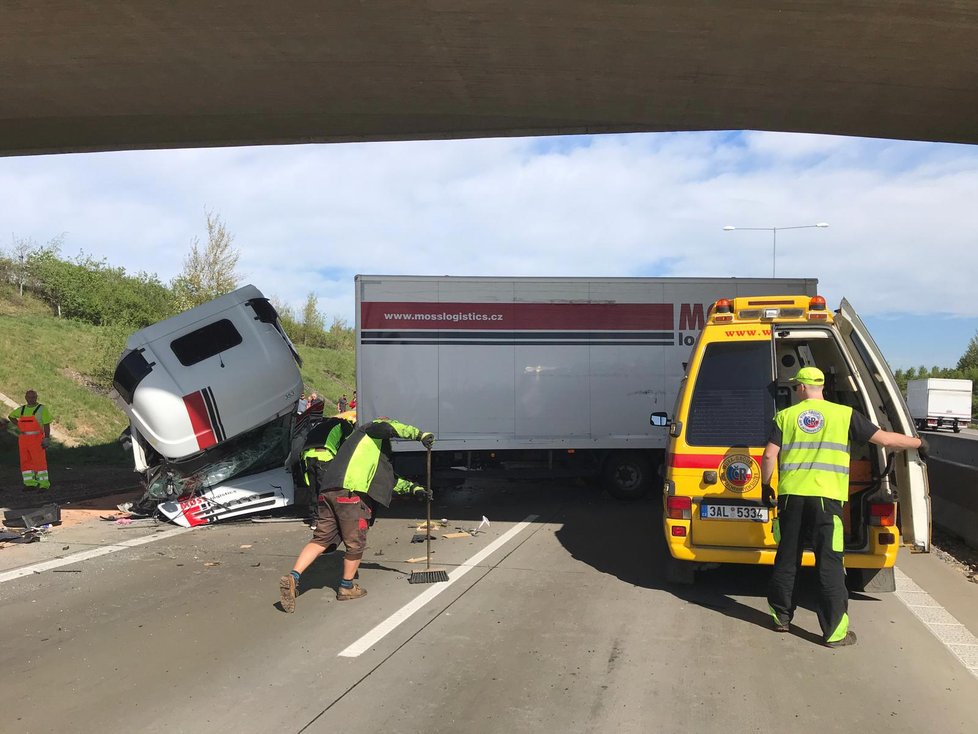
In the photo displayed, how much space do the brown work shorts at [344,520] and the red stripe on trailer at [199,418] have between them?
372cm

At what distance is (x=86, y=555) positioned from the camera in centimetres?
789

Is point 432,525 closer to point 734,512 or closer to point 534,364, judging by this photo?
point 534,364

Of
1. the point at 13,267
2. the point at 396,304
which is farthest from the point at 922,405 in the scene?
the point at 13,267

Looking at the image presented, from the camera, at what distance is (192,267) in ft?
86.1

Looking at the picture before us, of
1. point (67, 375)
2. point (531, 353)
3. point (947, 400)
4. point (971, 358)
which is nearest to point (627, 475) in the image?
point (531, 353)

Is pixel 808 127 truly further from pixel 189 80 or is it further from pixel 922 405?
pixel 922 405

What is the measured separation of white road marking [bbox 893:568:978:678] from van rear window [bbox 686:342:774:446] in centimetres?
180

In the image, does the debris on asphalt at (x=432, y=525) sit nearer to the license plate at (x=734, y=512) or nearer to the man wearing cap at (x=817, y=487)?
the license plate at (x=734, y=512)

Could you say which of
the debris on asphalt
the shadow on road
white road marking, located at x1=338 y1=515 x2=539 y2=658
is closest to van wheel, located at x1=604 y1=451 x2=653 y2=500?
the shadow on road

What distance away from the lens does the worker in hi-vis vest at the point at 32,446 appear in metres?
12.5

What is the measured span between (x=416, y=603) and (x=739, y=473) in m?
2.80

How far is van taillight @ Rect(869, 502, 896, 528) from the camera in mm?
5480

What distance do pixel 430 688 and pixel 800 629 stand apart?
286 centimetres

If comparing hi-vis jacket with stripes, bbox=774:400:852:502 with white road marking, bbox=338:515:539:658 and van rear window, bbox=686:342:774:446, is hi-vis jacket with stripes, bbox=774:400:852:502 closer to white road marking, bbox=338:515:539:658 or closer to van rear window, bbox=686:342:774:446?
van rear window, bbox=686:342:774:446
